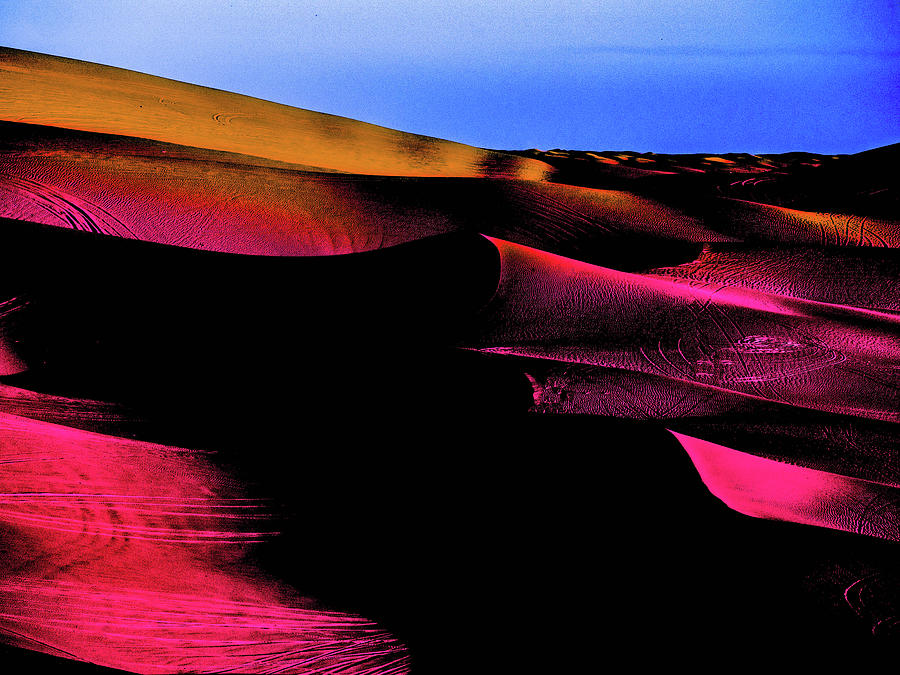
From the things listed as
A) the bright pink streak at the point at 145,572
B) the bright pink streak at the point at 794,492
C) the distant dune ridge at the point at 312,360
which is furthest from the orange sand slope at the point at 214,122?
the bright pink streak at the point at 794,492

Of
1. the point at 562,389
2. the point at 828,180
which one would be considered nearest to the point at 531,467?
the point at 562,389

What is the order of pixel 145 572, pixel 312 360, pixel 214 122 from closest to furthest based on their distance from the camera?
pixel 145 572 → pixel 312 360 → pixel 214 122

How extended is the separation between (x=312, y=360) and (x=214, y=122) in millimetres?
914

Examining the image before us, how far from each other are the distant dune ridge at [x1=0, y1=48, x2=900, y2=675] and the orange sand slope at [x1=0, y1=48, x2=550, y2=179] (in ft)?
0.74

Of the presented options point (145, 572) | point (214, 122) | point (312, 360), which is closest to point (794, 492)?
point (312, 360)

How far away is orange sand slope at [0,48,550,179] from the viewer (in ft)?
4.03

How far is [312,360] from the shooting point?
0.79m

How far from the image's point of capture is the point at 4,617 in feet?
2.09

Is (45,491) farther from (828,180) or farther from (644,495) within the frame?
(828,180)

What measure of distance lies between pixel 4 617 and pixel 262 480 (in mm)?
296

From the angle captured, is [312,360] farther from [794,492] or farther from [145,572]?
[794,492]

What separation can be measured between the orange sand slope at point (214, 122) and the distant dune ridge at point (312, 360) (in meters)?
0.22

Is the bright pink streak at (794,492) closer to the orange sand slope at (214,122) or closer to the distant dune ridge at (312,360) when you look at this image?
the distant dune ridge at (312,360)

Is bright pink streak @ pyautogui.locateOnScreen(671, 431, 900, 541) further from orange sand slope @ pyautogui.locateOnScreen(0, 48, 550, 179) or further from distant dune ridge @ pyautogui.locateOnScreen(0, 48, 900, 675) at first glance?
orange sand slope @ pyautogui.locateOnScreen(0, 48, 550, 179)
